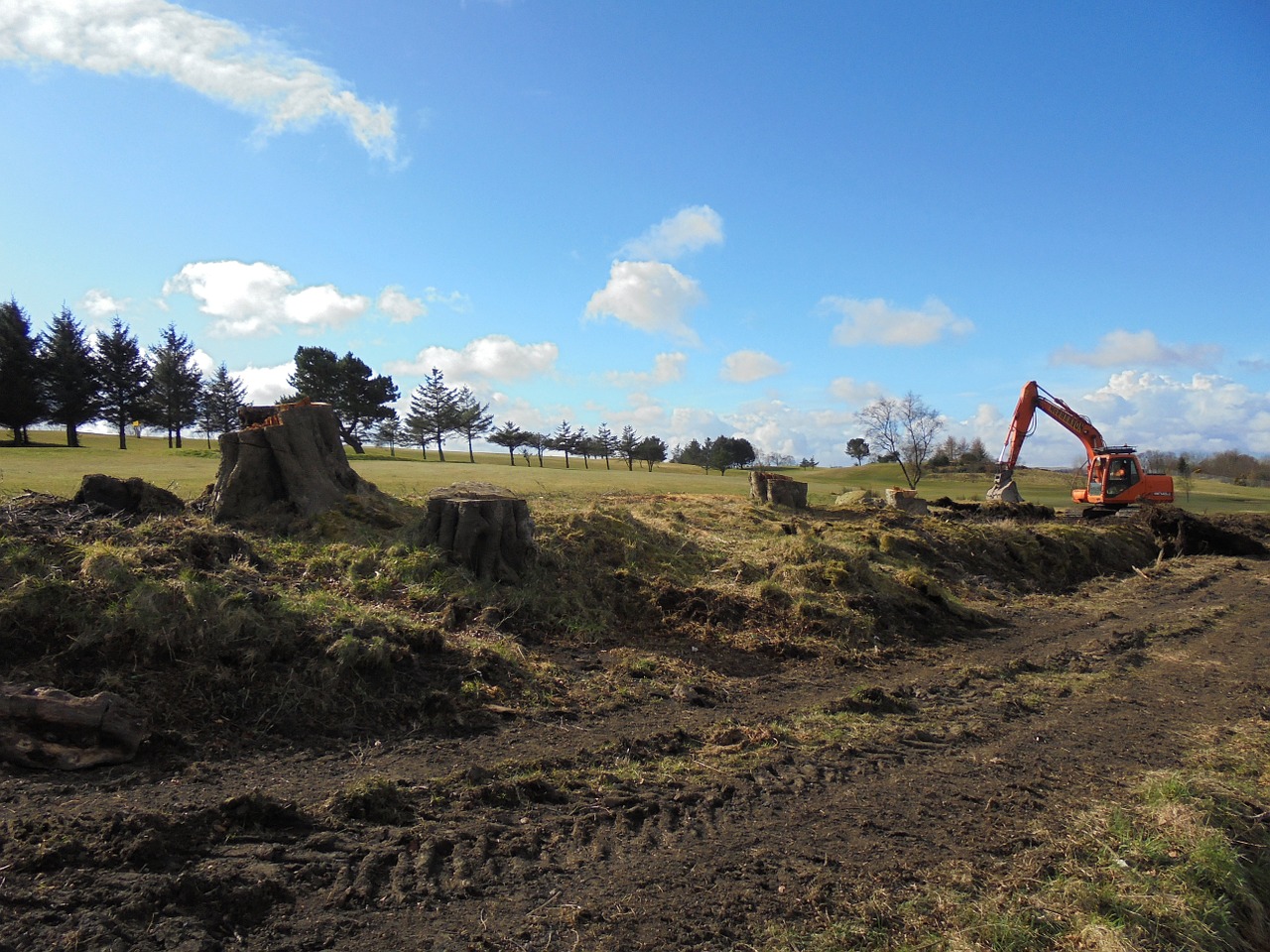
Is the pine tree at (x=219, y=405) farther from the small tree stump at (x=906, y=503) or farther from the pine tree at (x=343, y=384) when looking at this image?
the small tree stump at (x=906, y=503)

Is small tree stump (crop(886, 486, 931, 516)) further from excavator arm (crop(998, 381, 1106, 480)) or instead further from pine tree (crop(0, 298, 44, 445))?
pine tree (crop(0, 298, 44, 445))

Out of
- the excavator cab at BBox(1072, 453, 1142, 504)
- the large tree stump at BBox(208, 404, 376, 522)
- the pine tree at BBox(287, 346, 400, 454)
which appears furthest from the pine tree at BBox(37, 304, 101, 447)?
the excavator cab at BBox(1072, 453, 1142, 504)

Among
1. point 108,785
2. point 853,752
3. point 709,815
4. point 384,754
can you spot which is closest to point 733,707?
point 853,752

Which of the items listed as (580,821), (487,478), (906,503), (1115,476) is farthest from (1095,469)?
(580,821)

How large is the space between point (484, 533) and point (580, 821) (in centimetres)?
516

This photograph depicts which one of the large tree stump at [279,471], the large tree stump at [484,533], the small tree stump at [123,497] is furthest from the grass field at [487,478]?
the large tree stump at [484,533]

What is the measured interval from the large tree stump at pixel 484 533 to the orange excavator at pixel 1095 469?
2069 centimetres

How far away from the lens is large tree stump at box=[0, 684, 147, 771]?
4.30 m

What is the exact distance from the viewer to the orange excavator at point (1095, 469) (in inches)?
923

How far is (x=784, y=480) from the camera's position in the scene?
63.8 feet

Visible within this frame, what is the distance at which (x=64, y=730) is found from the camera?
4.47 meters

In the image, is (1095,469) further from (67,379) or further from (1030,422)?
(67,379)

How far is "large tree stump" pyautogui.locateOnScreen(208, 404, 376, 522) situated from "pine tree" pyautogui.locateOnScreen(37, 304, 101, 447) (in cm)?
5097

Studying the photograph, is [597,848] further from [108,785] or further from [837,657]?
[837,657]
